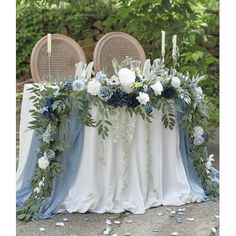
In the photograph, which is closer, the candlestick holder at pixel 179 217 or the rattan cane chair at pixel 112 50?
the candlestick holder at pixel 179 217

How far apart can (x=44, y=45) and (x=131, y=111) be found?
2.52 ft

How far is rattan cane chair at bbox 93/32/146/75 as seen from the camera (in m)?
3.12

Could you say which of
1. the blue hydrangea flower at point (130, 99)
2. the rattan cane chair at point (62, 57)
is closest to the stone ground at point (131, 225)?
the blue hydrangea flower at point (130, 99)

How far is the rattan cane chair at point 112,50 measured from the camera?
312cm

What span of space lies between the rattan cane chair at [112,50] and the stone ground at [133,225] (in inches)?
38.2

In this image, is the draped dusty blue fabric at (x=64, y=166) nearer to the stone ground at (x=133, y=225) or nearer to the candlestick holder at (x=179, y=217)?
the stone ground at (x=133, y=225)

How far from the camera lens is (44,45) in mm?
2996

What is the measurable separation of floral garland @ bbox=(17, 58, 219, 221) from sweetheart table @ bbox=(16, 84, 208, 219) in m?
0.05

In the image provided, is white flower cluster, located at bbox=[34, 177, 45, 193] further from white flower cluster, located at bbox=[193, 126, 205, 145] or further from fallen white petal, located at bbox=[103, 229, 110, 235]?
white flower cluster, located at bbox=[193, 126, 205, 145]

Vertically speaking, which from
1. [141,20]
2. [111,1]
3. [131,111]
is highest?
[111,1]

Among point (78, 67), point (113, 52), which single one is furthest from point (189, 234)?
point (113, 52)

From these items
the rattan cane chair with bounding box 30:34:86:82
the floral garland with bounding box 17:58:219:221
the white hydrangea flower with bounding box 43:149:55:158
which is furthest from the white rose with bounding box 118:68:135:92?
the rattan cane chair with bounding box 30:34:86:82

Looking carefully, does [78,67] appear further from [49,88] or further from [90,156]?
[90,156]

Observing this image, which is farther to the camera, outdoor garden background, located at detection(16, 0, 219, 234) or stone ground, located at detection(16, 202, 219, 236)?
outdoor garden background, located at detection(16, 0, 219, 234)
